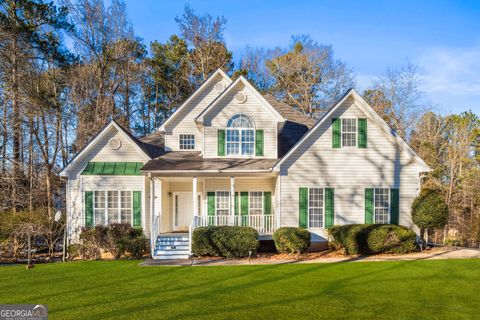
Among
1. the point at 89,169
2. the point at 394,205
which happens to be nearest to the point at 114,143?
the point at 89,169

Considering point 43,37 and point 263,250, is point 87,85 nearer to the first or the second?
point 43,37

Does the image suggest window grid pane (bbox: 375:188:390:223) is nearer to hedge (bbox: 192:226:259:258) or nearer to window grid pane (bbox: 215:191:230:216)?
hedge (bbox: 192:226:259:258)

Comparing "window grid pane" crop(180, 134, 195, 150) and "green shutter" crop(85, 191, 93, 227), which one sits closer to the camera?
"green shutter" crop(85, 191, 93, 227)

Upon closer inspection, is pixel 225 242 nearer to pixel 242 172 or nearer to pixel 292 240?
pixel 292 240

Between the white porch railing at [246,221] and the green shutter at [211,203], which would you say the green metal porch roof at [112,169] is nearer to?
the green shutter at [211,203]

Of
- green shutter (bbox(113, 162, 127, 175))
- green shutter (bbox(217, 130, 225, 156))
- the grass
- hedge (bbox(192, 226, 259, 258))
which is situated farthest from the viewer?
green shutter (bbox(217, 130, 225, 156))

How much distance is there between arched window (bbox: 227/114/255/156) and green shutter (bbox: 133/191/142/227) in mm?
4519

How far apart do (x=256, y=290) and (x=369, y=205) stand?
8.73 meters

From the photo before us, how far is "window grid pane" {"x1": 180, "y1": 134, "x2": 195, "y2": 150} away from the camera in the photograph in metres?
19.0

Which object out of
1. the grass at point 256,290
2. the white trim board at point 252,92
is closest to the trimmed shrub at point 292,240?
the grass at point 256,290

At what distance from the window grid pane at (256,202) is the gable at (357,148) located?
108 inches

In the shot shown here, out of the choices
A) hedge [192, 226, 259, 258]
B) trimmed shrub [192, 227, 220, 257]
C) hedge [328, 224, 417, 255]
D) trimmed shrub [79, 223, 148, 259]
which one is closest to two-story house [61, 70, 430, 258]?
trimmed shrub [192, 227, 220, 257]

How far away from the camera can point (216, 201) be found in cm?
1788

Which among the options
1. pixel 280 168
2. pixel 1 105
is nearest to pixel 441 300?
pixel 280 168
